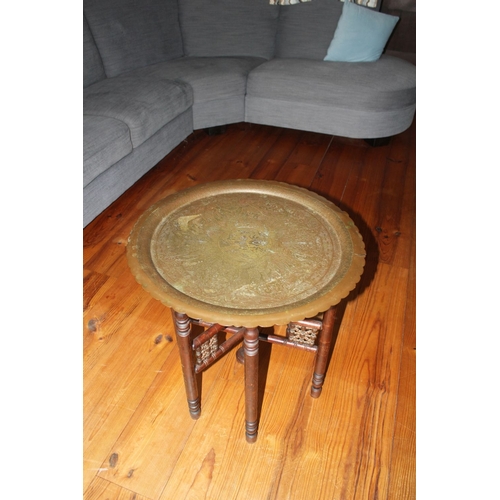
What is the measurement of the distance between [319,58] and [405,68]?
58 cm

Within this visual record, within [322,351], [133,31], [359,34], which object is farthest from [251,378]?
[359,34]

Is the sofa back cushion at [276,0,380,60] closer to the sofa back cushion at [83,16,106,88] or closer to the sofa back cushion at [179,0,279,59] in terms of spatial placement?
the sofa back cushion at [179,0,279,59]

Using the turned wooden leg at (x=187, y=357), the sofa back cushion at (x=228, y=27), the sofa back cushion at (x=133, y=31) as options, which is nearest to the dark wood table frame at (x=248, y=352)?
the turned wooden leg at (x=187, y=357)

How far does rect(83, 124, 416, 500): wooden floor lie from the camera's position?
3.74ft

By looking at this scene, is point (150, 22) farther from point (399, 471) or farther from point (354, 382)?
point (399, 471)

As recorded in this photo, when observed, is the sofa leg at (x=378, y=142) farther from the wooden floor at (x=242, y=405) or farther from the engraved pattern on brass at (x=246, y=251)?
the engraved pattern on brass at (x=246, y=251)

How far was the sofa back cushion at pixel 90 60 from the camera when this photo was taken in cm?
232

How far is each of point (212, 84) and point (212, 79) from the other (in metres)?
0.03

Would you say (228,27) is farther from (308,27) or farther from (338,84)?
(338,84)

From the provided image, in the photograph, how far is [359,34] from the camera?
273 centimetres

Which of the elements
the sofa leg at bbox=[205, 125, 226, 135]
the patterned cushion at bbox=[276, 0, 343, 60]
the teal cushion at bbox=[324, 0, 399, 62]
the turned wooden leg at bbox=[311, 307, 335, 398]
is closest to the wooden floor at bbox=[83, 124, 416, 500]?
the turned wooden leg at bbox=[311, 307, 335, 398]

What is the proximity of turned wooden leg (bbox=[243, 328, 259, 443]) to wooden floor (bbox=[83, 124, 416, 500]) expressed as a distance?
75 mm

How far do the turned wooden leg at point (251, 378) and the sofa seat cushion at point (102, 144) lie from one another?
1137 mm

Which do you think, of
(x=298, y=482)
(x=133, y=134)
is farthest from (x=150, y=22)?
(x=298, y=482)
